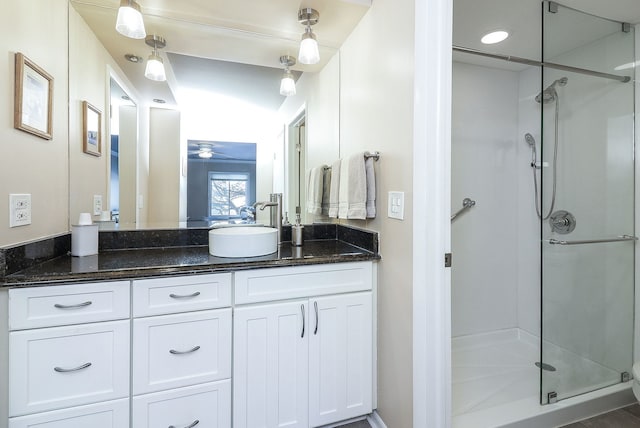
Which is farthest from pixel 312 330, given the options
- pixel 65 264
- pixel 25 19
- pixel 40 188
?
pixel 25 19

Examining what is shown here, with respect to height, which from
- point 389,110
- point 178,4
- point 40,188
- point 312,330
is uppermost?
point 178,4

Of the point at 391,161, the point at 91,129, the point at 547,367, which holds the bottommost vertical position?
the point at 547,367

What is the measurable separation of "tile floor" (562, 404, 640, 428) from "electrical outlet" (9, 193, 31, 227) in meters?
A: 2.61

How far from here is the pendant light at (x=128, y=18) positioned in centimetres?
131

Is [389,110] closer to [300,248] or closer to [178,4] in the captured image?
[300,248]

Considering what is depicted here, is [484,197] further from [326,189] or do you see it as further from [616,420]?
[616,420]

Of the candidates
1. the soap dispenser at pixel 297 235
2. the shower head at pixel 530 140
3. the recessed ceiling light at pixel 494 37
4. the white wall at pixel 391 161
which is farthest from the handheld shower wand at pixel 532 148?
the soap dispenser at pixel 297 235

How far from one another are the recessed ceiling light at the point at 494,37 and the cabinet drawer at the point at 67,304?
2.41 meters

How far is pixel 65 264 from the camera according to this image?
3.95ft

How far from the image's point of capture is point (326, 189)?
1.86m

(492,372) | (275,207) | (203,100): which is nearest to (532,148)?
(492,372)

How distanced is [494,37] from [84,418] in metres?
2.85

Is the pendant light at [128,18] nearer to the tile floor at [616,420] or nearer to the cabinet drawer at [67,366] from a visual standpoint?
the cabinet drawer at [67,366]

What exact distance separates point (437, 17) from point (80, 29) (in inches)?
66.1
